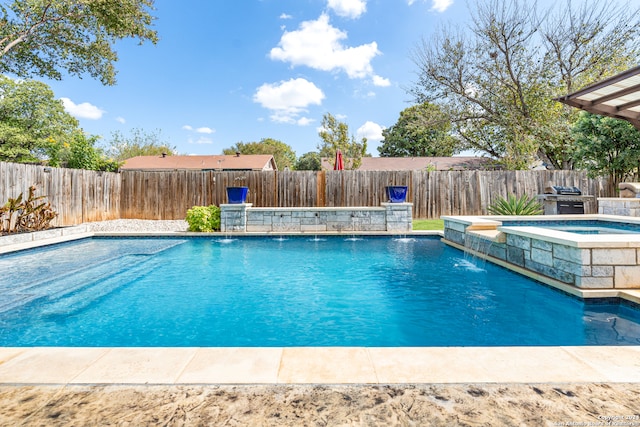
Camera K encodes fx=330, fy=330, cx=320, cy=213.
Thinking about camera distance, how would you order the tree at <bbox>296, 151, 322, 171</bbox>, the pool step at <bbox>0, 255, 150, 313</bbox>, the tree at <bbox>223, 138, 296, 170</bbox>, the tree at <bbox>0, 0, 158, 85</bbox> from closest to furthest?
the pool step at <bbox>0, 255, 150, 313</bbox>, the tree at <bbox>0, 0, 158, 85</bbox>, the tree at <bbox>296, 151, 322, 171</bbox>, the tree at <bbox>223, 138, 296, 170</bbox>

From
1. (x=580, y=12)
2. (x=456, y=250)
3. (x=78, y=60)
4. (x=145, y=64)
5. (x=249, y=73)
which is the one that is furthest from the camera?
(x=249, y=73)

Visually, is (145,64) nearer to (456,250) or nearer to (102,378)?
(456,250)

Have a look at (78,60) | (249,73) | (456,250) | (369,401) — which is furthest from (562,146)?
(78,60)

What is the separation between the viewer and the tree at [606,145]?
28.9 feet

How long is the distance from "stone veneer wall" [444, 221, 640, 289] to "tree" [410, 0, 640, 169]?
10.9 metres

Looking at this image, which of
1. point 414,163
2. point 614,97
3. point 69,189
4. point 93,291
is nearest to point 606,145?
point 614,97

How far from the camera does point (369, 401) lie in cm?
152

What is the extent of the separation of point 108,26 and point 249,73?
898 cm

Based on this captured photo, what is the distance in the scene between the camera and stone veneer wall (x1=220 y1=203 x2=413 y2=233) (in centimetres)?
865

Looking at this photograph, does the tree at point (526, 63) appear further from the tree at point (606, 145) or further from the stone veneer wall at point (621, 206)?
the stone veneer wall at point (621, 206)

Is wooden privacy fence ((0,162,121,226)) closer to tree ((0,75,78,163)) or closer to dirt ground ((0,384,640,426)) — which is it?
dirt ground ((0,384,640,426))

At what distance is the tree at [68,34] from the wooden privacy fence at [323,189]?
15.2ft

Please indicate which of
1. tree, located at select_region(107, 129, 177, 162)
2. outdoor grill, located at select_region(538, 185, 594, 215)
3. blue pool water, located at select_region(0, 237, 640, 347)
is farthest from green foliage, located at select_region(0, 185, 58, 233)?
tree, located at select_region(107, 129, 177, 162)

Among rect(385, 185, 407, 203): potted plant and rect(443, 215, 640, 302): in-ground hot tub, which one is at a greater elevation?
rect(385, 185, 407, 203): potted plant
